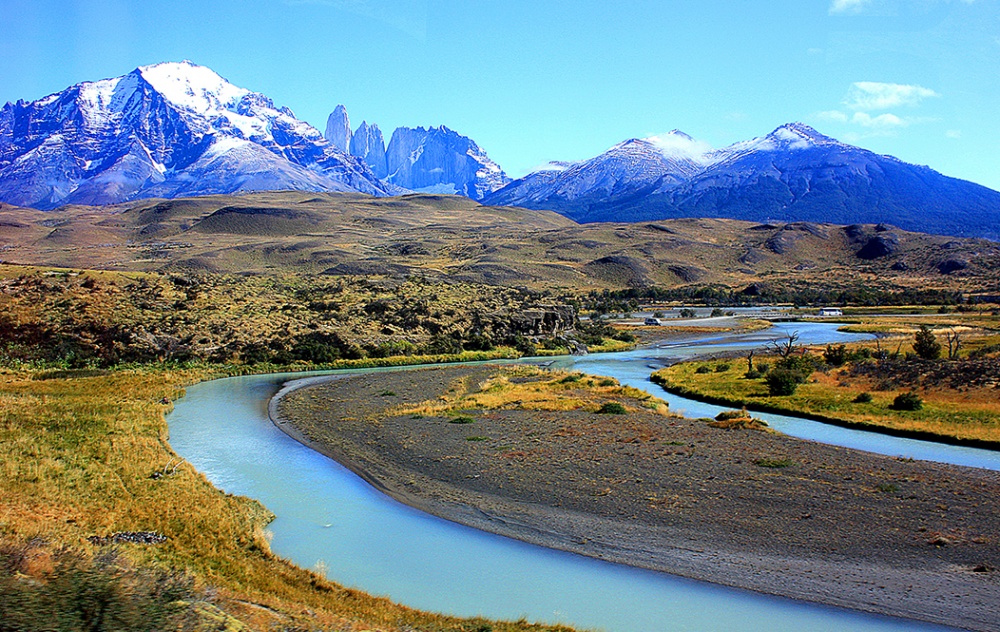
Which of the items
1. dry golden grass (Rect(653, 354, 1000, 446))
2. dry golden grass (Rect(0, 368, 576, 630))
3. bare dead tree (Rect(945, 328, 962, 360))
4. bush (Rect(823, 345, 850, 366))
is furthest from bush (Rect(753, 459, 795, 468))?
bare dead tree (Rect(945, 328, 962, 360))

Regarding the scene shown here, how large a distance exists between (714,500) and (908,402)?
17.6 metres

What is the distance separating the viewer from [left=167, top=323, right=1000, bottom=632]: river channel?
12438 millimetres

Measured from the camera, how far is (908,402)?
30406 mm

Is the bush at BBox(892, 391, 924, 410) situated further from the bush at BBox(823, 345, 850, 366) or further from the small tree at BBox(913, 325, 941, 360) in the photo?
the small tree at BBox(913, 325, 941, 360)

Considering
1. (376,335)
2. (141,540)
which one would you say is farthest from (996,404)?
(376,335)

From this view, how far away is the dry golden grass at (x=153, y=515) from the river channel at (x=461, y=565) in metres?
1.29

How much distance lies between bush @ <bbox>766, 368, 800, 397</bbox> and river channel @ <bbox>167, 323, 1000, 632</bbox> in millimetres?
10131

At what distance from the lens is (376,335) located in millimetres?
60469

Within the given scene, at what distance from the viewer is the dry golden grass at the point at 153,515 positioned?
998cm

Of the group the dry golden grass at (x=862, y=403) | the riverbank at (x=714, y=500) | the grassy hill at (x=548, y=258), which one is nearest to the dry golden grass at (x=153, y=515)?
the riverbank at (x=714, y=500)

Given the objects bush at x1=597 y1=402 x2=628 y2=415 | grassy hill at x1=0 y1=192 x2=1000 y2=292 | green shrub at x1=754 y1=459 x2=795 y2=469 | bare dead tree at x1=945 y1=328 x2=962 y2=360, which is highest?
grassy hill at x1=0 y1=192 x2=1000 y2=292

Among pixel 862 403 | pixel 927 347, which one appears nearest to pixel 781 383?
pixel 862 403

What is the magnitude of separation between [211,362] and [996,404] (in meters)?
47.0

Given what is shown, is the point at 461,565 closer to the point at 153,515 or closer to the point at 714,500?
the point at 153,515
